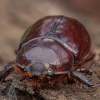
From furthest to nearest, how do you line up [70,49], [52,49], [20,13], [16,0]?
[16,0] < [20,13] < [70,49] < [52,49]

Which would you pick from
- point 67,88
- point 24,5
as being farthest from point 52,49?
point 24,5

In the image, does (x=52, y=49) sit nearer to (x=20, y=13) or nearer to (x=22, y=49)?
(x=22, y=49)

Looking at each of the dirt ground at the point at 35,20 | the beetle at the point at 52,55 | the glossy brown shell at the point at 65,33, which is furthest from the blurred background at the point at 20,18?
the beetle at the point at 52,55

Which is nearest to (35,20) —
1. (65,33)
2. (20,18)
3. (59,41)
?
(20,18)

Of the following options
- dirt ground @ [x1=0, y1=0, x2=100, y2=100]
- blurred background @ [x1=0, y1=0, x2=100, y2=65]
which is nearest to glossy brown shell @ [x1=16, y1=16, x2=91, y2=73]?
dirt ground @ [x1=0, y1=0, x2=100, y2=100]

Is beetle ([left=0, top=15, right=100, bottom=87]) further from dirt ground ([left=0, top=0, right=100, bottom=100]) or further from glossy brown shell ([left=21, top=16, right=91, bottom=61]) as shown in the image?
dirt ground ([left=0, top=0, right=100, bottom=100])

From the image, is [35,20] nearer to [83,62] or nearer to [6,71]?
[83,62]

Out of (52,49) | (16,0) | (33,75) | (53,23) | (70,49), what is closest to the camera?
(33,75)

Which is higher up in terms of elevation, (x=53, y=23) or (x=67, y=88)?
(x=53, y=23)
